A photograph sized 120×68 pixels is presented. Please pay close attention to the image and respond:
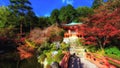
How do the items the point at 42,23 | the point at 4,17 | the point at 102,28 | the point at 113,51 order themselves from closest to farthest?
the point at 113,51 → the point at 102,28 → the point at 4,17 → the point at 42,23

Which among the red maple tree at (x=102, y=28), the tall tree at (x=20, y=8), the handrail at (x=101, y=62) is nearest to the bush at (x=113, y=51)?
the red maple tree at (x=102, y=28)

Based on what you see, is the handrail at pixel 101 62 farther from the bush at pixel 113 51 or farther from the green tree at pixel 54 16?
the green tree at pixel 54 16

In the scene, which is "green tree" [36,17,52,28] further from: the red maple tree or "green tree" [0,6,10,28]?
the red maple tree

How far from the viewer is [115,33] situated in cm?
1741

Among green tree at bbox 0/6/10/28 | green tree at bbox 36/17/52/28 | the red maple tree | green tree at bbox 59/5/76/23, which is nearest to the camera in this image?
the red maple tree

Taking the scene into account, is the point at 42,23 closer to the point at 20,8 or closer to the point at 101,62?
the point at 20,8

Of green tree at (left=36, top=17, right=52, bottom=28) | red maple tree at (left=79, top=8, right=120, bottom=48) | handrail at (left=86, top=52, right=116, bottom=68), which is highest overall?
green tree at (left=36, top=17, right=52, bottom=28)

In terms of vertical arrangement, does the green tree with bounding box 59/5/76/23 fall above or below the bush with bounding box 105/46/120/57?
above

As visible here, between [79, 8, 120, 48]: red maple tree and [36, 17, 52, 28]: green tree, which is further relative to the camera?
[36, 17, 52, 28]: green tree

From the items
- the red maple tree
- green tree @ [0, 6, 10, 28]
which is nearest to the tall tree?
green tree @ [0, 6, 10, 28]

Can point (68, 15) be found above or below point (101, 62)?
above

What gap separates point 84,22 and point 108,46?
390cm

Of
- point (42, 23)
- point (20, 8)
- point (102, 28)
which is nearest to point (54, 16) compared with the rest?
point (42, 23)

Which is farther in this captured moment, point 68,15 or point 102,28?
point 68,15
